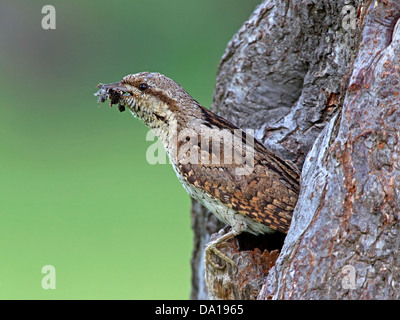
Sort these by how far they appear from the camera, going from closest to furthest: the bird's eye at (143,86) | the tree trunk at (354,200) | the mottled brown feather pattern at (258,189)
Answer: the tree trunk at (354,200), the mottled brown feather pattern at (258,189), the bird's eye at (143,86)

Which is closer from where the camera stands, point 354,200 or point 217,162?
point 354,200

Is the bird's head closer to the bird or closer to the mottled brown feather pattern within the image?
the bird

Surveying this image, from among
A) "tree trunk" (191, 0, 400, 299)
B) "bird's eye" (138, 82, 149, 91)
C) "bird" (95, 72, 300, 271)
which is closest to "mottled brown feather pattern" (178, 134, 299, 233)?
"bird" (95, 72, 300, 271)

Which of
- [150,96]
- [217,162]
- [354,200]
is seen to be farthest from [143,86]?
[354,200]

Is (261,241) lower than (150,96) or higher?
lower

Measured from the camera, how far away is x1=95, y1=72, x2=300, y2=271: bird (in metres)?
4.12

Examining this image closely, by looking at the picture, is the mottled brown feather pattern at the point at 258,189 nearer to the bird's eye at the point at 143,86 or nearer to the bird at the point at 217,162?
the bird at the point at 217,162

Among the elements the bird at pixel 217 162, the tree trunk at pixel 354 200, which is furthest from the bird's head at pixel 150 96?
the tree trunk at pixel 354 200

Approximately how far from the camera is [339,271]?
3381 mm

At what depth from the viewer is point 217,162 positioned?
4258 millimetres

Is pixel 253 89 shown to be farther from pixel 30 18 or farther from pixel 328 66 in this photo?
pixel 30 18

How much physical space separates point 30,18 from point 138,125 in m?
2.93

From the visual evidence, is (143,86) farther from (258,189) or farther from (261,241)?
(261,241)

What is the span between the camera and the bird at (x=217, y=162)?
13.5 feet
